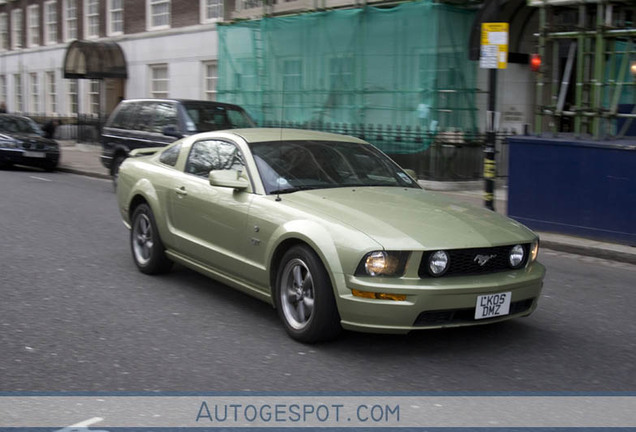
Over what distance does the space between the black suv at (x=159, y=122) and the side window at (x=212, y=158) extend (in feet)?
21.3

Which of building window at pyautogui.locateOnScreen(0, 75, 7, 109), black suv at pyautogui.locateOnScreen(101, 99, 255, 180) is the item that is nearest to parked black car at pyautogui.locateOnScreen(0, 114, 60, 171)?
black suv at pyautogui.locateOnScreen(101, 99, 255, 180)

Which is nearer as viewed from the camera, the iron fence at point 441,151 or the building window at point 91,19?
the iron fence at point 441,151

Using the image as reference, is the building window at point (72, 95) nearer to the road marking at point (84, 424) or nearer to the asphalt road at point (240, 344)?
the asphalt road at point (240, 344)

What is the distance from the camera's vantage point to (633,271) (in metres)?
8.62

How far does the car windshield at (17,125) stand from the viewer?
2036 cm

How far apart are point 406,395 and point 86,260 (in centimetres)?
492

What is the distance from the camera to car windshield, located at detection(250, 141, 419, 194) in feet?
19.8

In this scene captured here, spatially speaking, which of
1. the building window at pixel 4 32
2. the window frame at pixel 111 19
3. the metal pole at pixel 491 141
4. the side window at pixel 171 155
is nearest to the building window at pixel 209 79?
the window frame at pixel 111 19

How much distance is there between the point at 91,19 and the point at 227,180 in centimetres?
2870

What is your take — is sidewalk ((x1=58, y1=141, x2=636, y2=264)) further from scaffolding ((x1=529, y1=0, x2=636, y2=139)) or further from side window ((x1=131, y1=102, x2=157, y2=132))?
side window ((x1=131, y1=102, x2=157, y2=132))

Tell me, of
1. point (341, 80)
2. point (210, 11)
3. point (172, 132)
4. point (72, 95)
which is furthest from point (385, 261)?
point (72, 95)

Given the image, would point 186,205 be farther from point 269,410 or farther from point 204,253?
point 269,410

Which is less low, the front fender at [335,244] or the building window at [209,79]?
the building window at [209,79]

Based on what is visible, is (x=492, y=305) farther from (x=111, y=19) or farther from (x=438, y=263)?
(x=111, y=19)
